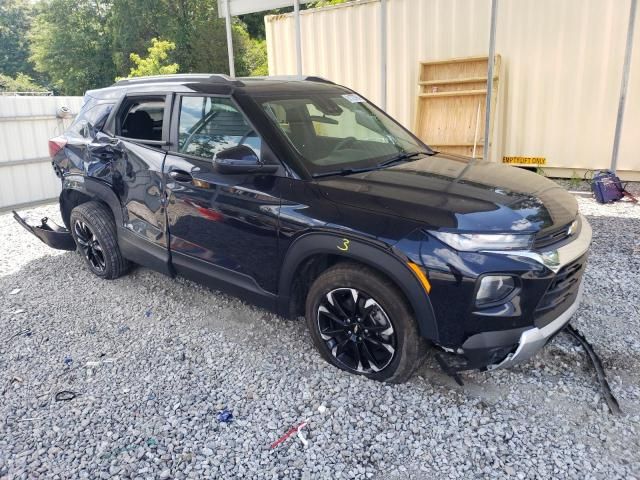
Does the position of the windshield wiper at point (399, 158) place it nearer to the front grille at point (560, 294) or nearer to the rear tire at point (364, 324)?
the rear tire at point (364, 324)

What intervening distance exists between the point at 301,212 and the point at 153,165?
1.49 metres

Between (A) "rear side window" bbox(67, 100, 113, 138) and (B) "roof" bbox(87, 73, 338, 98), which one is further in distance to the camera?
Result: (A) "rear side window" bbox(67, 100, 113, 138)

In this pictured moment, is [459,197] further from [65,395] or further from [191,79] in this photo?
[65,395]

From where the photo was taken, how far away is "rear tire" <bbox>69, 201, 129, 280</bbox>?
4.57 metres

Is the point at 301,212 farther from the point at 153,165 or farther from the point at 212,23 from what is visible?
the point at 212,23

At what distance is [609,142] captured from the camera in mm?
7223

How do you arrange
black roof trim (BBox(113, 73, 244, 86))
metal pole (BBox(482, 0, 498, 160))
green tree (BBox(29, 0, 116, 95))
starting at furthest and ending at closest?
green tree (BBox(29, 0, 116, 95)) < metal pole (BBox(482, 0, 498, 160)) < black roof trim (BBox(113, 73, 244, 86))

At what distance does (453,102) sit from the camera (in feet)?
26.4

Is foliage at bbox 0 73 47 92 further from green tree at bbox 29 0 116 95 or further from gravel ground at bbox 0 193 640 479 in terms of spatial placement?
gravel ground at bbox 0 193 640 479

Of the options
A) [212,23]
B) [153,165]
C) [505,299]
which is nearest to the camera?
[505,299]

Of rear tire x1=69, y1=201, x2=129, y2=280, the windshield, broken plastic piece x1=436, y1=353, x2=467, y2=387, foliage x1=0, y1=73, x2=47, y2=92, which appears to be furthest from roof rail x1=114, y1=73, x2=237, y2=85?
foliage x1=0, y1=73, x2=47, y2=92

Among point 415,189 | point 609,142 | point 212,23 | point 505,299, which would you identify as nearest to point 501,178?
point 415,189

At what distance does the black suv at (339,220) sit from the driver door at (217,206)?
11 millimetres

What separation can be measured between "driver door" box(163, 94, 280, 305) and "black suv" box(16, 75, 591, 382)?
0.04ft
